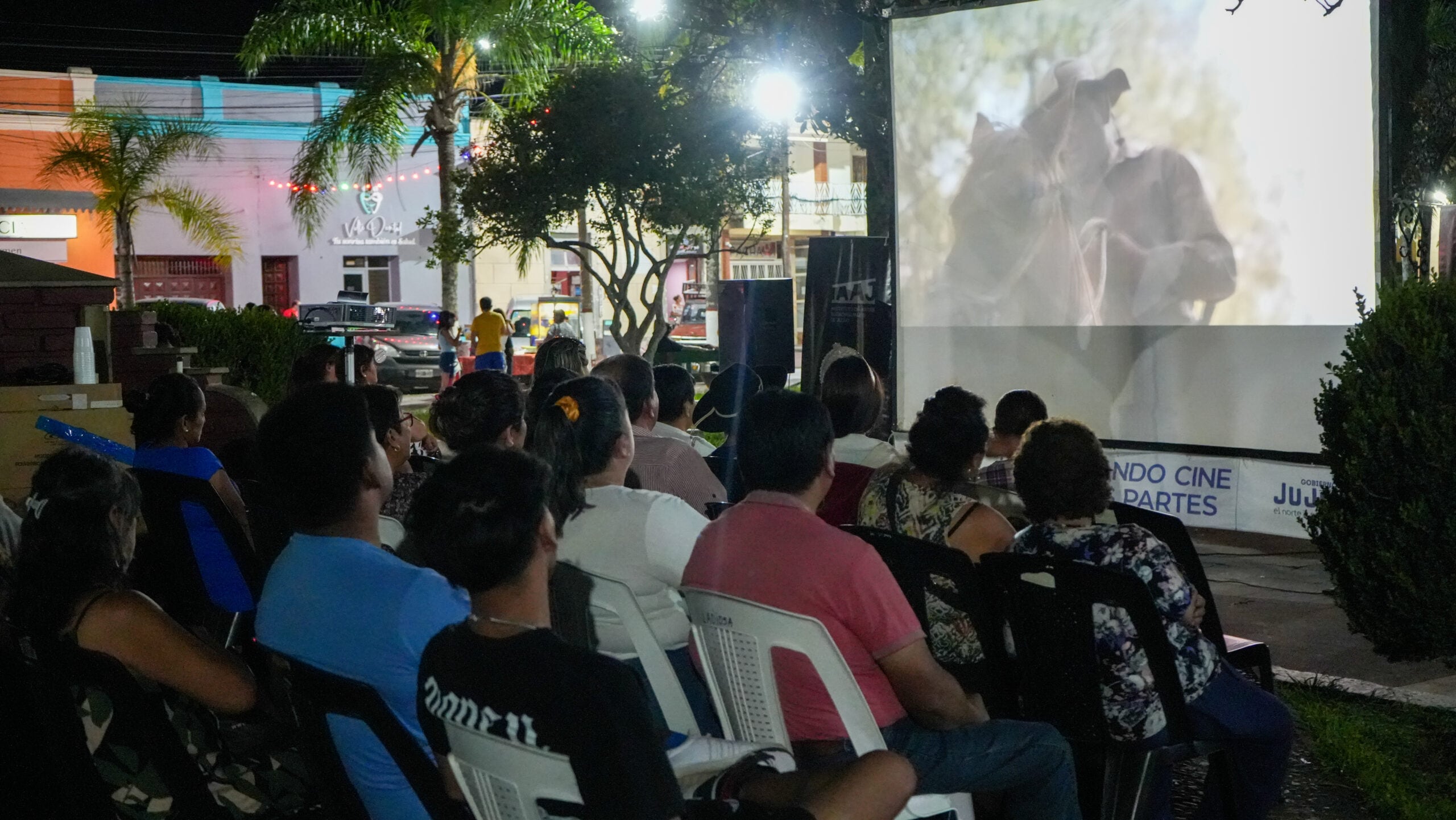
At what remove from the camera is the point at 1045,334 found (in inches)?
339

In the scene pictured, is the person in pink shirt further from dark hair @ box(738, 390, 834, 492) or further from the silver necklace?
the silver necklace

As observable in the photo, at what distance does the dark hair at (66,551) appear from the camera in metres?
2.75

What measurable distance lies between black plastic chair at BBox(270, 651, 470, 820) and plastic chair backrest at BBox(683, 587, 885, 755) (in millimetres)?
740

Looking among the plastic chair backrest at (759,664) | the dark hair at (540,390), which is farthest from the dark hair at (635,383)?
the plastic chair backrest at (759,664)

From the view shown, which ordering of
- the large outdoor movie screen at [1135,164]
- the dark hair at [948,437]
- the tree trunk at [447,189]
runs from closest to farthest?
1. the dark hair at [948,437]
2. the large outdoor movie screen at [1135,164]
3. the tree trunk at [447,189]

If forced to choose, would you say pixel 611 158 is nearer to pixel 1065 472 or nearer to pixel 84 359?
pixel 84 359

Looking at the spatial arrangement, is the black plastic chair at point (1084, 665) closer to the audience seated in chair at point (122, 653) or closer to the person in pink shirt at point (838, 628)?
the person in pink shirt at point (838, 628)

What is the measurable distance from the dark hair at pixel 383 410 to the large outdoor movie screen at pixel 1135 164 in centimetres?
521

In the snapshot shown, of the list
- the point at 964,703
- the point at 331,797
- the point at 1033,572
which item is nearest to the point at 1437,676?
the point at 1033,572

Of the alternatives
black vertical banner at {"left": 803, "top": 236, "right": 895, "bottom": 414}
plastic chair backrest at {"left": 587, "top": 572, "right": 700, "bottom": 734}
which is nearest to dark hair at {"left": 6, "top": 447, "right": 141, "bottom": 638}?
plastic chair backrest at {"left": 587, "top": 572, "right": 700, "bottom": 734}

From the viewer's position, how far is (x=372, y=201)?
33438mm

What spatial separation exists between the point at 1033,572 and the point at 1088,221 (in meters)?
5.50

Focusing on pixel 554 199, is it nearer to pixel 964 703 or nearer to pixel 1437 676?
pixel 1437 676

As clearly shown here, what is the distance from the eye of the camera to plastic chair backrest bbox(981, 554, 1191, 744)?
307 centimetres
